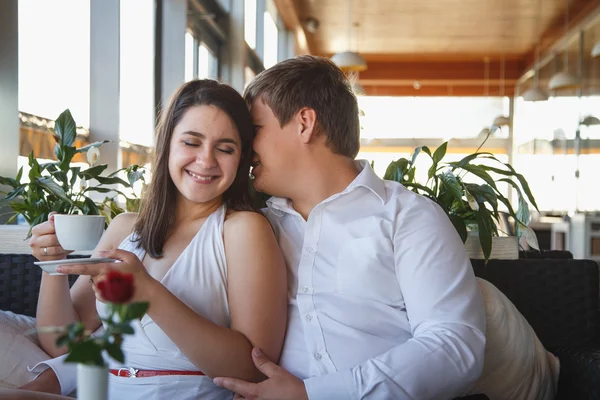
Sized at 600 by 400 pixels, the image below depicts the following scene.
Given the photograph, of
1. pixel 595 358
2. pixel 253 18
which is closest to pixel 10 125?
pixel 595 358

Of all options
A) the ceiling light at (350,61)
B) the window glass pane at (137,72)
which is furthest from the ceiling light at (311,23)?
the window glass pane at (137,72)

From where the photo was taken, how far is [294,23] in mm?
9930

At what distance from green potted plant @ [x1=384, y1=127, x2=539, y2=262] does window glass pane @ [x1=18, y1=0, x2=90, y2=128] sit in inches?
60.4

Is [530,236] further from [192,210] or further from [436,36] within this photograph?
[436,36]

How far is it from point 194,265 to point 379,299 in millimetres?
425

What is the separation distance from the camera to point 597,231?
742 cm

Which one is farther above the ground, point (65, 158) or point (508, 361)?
point (65, 158)

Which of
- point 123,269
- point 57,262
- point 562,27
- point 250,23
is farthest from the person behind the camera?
point 562,27

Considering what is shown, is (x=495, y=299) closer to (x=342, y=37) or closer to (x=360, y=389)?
(x=360, y=389)

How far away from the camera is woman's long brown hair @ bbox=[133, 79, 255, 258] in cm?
151

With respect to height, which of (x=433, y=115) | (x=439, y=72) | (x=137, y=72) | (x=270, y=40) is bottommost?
(x=137, y=72)

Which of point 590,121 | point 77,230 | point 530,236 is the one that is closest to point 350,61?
point 590,121

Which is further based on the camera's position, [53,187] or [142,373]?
[53,187]

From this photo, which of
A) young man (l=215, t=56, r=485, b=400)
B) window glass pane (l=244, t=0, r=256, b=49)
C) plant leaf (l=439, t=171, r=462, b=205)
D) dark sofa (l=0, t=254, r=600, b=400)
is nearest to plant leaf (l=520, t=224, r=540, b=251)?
dark sofa (l=0, t=254, r=600, b=400)
